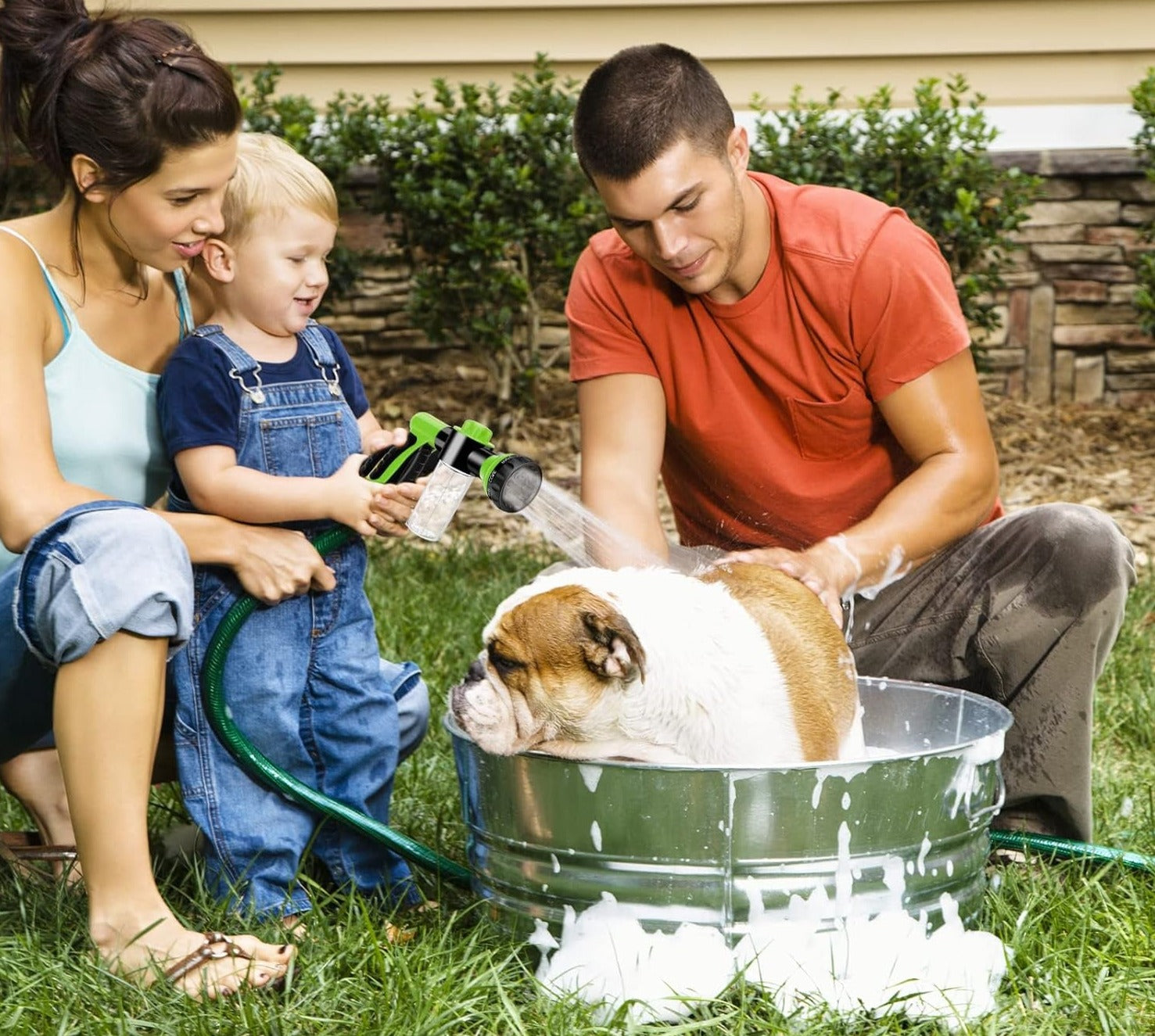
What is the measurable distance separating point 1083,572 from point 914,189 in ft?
11.9

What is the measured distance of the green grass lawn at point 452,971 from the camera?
2.41 meters

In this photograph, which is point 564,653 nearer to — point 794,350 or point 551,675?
point 551,675

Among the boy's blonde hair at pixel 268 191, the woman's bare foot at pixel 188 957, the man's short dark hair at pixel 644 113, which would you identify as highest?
the man's short dark hair at pixel 644 113

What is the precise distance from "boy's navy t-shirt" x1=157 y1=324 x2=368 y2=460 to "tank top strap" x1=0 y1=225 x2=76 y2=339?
0.67 feet

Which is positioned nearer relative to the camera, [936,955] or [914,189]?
[936,955]

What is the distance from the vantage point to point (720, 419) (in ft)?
11.2

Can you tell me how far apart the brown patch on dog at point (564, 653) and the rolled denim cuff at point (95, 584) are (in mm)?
579

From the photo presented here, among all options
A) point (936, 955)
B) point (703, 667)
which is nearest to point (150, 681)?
point (703, 667)

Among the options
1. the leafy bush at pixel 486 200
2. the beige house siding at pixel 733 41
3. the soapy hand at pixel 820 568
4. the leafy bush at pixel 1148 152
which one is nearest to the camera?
the soapy hand at pixel 820 568

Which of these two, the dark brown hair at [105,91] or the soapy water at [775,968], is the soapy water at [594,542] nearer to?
the soapy water at [775,968]

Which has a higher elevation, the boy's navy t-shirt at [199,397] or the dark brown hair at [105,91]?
the dark brown hair at [105,91]

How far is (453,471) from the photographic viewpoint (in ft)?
8.54

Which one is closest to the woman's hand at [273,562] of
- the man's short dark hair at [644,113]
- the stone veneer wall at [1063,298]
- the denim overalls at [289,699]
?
the denim overalls at [289,699]

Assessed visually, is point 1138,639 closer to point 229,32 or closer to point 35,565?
point 35,565
